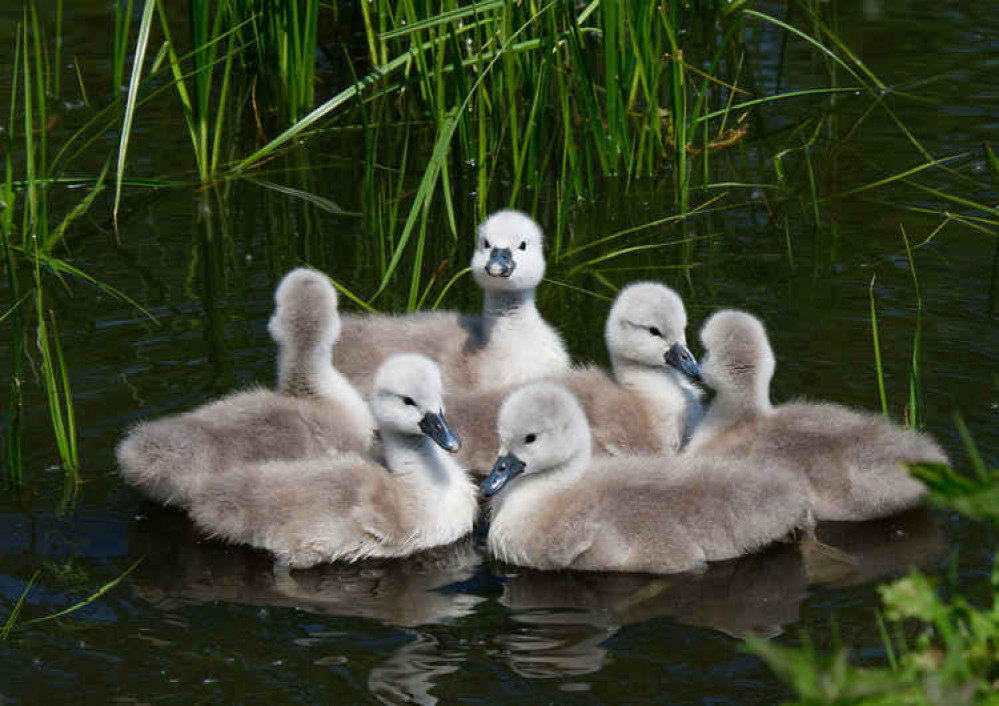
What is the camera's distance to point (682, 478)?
6.09 metres

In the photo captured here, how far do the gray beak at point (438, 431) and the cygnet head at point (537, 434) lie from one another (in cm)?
18

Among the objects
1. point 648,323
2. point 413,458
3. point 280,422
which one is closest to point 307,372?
point 280,422


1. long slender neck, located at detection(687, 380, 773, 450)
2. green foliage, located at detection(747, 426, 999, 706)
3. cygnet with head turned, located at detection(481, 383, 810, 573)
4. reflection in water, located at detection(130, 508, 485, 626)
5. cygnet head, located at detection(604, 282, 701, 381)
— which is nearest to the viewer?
green foliage, located at detection(747, 426, 999, 706)

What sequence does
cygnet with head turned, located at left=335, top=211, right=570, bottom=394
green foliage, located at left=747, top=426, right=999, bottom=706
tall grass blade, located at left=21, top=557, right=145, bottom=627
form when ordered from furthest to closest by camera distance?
cygnet with head turned, located at left=335, top=211, right=570, bottom=394 → tall grass blade, located at left=21, top=557, right=145, bottom=627 → green foliage, located at left=747, top=426, right=999, bottom=706

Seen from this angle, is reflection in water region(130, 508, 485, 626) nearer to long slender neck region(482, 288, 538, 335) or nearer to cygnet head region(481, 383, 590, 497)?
cygnet head region(481, 383, 590, 497)

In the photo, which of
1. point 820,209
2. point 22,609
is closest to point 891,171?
point 820,209

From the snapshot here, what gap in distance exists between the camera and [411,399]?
6305 millimetres

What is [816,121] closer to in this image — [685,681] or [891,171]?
[891,171]

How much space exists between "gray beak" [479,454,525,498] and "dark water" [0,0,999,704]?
1.04ft

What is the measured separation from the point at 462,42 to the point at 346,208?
1.37 meters

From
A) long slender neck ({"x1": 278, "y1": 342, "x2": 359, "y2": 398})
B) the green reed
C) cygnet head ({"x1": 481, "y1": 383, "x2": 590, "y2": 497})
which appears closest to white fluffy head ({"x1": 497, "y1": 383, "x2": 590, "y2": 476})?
cygnet head ({"x1": 481, "y1": 383, "x2": 590, "y2": 497})

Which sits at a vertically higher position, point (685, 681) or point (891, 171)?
point (891, 171)

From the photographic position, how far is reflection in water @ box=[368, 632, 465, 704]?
511cm

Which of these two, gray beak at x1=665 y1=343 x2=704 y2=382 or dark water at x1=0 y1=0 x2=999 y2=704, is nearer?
dark water at x1=0 y1=0 x2=999 y2=704
